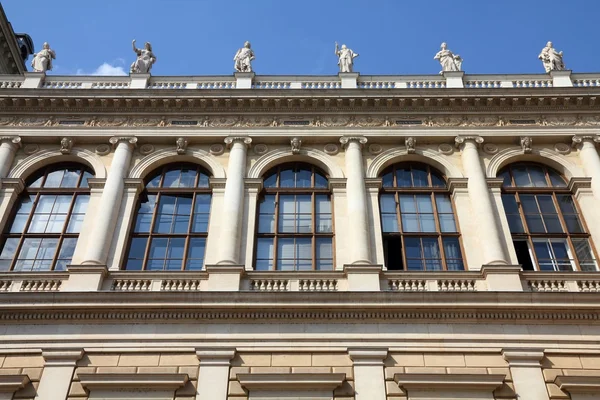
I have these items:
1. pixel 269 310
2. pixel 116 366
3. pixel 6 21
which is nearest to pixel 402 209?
pixel 269 310

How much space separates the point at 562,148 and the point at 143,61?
14.8m

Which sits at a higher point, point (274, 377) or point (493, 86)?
point (493, 86)

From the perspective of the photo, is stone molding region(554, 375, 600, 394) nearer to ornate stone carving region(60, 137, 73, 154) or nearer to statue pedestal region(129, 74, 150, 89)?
ornate stone carving region(60, 137, 73, 154)

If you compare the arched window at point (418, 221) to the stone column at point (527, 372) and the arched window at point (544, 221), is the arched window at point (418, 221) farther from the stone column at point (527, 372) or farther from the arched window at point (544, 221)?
the stone column at point (527, 372)

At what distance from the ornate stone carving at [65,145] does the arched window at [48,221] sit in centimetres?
46

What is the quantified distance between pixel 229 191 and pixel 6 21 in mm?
18911

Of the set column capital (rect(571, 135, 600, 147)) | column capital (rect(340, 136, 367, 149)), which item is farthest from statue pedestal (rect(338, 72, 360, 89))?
column capital (rect(571, 135, 600, 147))

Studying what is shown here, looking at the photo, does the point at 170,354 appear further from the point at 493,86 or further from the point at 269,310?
the point at 493,86

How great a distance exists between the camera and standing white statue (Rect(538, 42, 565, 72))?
77.4 ft

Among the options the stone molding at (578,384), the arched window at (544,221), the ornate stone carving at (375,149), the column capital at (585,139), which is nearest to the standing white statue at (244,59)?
the ornate stone carving at (375,149)

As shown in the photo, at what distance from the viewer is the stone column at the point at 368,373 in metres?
14.3

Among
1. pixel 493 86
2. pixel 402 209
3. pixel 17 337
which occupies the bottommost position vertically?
pixel 17 337

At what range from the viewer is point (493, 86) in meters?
22.8

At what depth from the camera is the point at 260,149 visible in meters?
20.9
